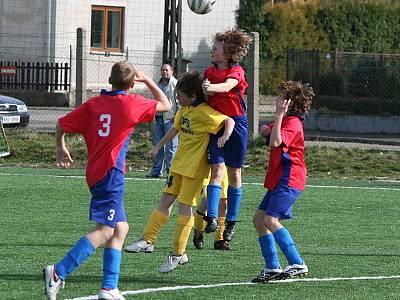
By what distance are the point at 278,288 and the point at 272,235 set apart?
531 mm

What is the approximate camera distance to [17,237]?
11258mm

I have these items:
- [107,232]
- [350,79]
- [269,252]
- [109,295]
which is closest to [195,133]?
[269,252]

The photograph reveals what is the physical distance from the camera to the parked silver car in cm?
2508

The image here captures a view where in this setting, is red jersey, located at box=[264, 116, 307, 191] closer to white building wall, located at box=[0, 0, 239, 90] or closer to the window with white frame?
white building wall, located at box=[0, 0, 239, 90]

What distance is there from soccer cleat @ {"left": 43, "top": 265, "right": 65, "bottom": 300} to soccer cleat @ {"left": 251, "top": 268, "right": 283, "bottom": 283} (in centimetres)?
182

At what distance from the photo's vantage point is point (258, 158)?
21.4 meters

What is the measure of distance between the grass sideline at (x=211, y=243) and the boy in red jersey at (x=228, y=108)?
47cm

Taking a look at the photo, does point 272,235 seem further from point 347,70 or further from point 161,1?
point 161,1

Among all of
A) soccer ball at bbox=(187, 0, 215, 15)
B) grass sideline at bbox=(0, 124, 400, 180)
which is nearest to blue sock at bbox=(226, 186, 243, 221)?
grass sideline at bbox=(0, 124, 400, 180)

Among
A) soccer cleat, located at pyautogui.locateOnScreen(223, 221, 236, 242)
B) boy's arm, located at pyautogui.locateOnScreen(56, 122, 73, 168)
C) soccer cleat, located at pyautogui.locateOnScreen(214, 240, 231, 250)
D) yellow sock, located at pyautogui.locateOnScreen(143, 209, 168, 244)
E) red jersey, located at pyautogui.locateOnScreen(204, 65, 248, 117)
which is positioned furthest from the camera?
soccer cleat, located at pyautogui.locateOnScreen(223, 221, 236, 242)

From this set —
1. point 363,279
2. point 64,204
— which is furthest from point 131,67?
point 64,204

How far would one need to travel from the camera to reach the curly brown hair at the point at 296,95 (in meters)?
9.15

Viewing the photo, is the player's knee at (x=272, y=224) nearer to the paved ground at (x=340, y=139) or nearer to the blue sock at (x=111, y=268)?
the blue sock at (x=111, y=268)

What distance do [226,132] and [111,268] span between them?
2753 millimetres
